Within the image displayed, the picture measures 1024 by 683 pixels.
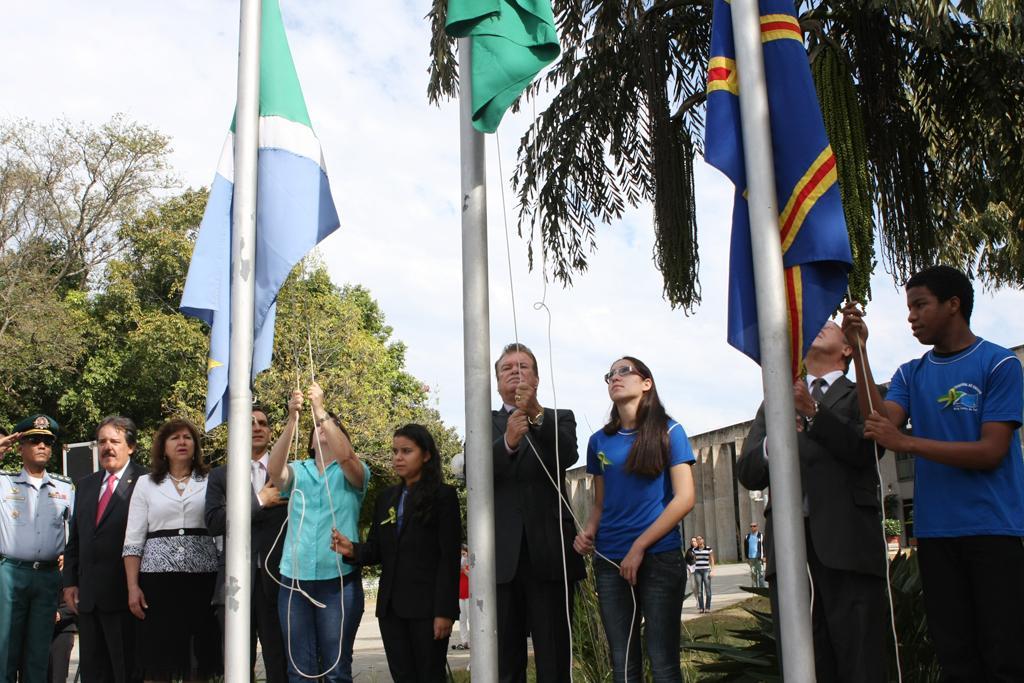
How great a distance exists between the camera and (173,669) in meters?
5.55

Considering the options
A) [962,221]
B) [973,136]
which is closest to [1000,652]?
[973,136]

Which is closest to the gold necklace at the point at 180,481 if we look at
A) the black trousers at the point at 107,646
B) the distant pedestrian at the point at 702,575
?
the black trousers at the point at 107,646

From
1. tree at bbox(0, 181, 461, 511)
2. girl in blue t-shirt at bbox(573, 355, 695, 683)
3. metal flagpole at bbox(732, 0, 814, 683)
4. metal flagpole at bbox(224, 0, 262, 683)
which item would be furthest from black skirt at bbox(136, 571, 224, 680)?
tree at bbox(0, 181, 461, 511)

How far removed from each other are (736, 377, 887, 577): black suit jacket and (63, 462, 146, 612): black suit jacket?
364 cm

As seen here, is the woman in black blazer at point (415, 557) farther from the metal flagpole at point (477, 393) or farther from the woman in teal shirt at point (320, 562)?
the metal flagpole at point (477, 393)

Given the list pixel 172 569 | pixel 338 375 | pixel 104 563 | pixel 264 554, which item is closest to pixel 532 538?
pixel 264 554

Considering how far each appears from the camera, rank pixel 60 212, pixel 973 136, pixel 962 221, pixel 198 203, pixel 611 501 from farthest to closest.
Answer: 1. pixel 198 203
2. pixel 60 212
3. pixel 962 221
4. pixel 973 136
5. pixel 611 501

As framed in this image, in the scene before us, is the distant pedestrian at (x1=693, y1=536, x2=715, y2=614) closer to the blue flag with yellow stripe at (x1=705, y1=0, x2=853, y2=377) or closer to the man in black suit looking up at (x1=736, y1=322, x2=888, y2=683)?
the man in black suit looking up at (x1=736, y1=322, x2=888, y2=683)

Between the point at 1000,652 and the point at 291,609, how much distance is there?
10.9ft

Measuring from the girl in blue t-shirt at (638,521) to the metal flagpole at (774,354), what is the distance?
128cm

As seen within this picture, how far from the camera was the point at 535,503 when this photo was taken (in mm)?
4918

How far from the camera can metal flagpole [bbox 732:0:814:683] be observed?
10.3 feet

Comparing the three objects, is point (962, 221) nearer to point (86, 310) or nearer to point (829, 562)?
point (829, 562)

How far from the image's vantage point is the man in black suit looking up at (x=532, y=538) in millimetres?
4789
